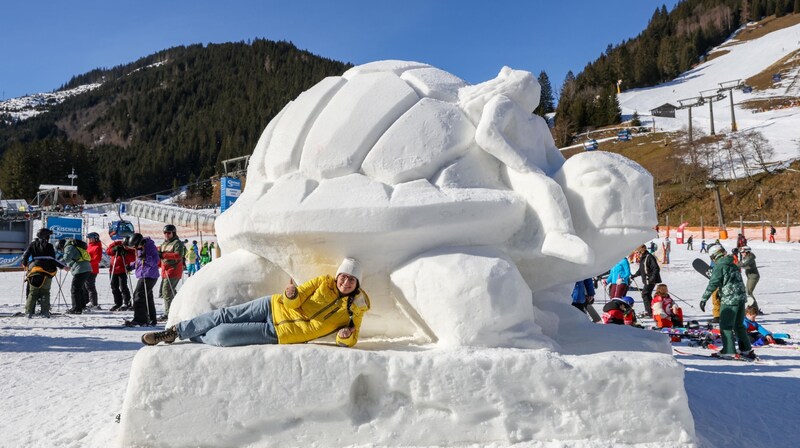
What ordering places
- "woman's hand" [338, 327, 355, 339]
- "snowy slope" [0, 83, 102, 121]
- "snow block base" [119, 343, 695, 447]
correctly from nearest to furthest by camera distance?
"snow block base" [119, 343, 695, 447], "woman's hand" [338, 327, 355, 339], "snowy slope" [0, 83, 102, 121]

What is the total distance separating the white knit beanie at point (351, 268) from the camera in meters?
3.11

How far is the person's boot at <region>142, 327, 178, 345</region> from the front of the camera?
3.00m

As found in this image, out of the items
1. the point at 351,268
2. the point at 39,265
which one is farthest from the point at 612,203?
the point at 39,265

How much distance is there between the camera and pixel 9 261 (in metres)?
18.7

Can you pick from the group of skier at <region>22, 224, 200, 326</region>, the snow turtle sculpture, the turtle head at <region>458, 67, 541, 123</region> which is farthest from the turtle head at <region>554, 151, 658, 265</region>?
the group of skier at <region>22, 224, 200, 326</region>

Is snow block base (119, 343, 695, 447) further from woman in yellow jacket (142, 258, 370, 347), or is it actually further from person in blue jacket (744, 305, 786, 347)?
person in blue jacket (744, 305, 786, 347)

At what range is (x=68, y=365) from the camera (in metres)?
4.87

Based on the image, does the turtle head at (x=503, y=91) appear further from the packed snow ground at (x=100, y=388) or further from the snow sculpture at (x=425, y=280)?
the packed snow ground at (x=100, y=388)

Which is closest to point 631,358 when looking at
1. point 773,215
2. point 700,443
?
point 700,443

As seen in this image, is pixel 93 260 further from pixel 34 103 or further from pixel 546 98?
pixel 34 103

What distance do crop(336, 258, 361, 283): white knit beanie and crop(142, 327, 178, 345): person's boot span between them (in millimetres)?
972

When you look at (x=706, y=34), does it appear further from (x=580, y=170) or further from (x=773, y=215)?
(x=580, y=170)

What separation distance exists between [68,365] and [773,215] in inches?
1403

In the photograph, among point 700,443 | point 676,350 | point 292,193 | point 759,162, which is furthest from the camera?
point 759,162
